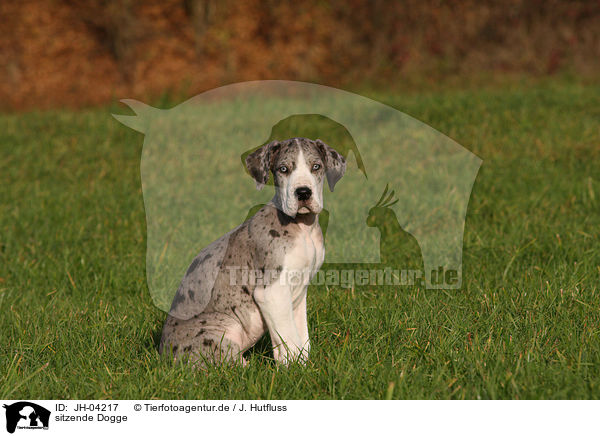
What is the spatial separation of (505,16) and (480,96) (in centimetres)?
705

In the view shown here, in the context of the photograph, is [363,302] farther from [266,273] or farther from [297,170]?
[297,170]

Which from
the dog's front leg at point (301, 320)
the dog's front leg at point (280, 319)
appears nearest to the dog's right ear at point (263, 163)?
the dog's front leg at point (280, 319)

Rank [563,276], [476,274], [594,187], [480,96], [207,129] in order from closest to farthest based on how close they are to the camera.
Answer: [563,276]
[476,274]
[594,187]
[207,129]
[480,96]

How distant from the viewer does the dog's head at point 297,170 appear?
391 centimetres

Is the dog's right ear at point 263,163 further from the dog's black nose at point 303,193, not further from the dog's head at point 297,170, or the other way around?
the dog's black nose at point 303,193

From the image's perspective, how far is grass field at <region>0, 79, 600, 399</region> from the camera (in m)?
4.07

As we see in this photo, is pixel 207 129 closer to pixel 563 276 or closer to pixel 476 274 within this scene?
pixel 476 274

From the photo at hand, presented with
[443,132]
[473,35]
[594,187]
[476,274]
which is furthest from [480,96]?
[476,274]

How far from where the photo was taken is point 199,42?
21.4 metres

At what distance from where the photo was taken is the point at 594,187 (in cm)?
876

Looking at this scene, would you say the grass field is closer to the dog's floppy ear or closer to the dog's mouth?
the dog's mouth

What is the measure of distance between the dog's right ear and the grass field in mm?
1308
